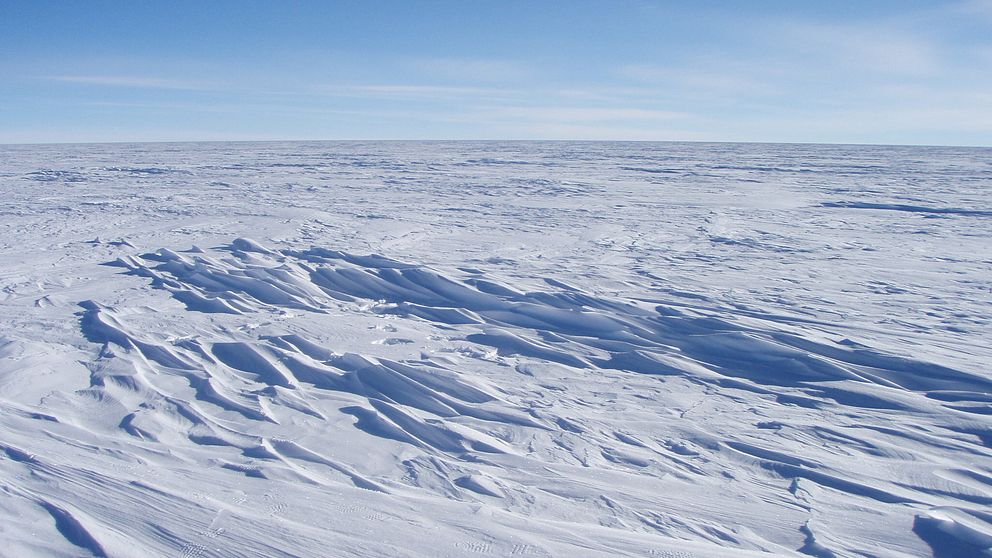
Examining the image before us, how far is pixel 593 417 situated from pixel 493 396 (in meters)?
0.51

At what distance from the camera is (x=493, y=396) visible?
3.27 meters

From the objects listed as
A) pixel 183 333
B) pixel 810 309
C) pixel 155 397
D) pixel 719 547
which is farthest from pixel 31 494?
pixel 810 309

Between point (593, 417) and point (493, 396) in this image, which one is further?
point (493, 396)

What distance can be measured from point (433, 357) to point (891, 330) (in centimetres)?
297

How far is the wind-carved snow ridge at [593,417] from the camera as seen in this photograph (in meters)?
2.32

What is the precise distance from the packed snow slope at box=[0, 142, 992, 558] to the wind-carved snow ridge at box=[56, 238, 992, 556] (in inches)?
0.6

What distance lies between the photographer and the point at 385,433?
286 cm

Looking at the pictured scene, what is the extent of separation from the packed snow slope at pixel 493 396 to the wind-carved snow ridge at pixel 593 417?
0.02 m

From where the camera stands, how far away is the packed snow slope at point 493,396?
7.09 feet

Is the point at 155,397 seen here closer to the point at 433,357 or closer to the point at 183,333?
the point at 183,333

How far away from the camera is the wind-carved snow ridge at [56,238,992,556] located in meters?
2.32

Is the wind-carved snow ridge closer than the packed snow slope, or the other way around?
the packed snow slope

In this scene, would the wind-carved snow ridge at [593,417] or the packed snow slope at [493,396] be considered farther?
the wind-carved snow ridge at [593,417]

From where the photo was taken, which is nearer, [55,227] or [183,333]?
[183,333]
